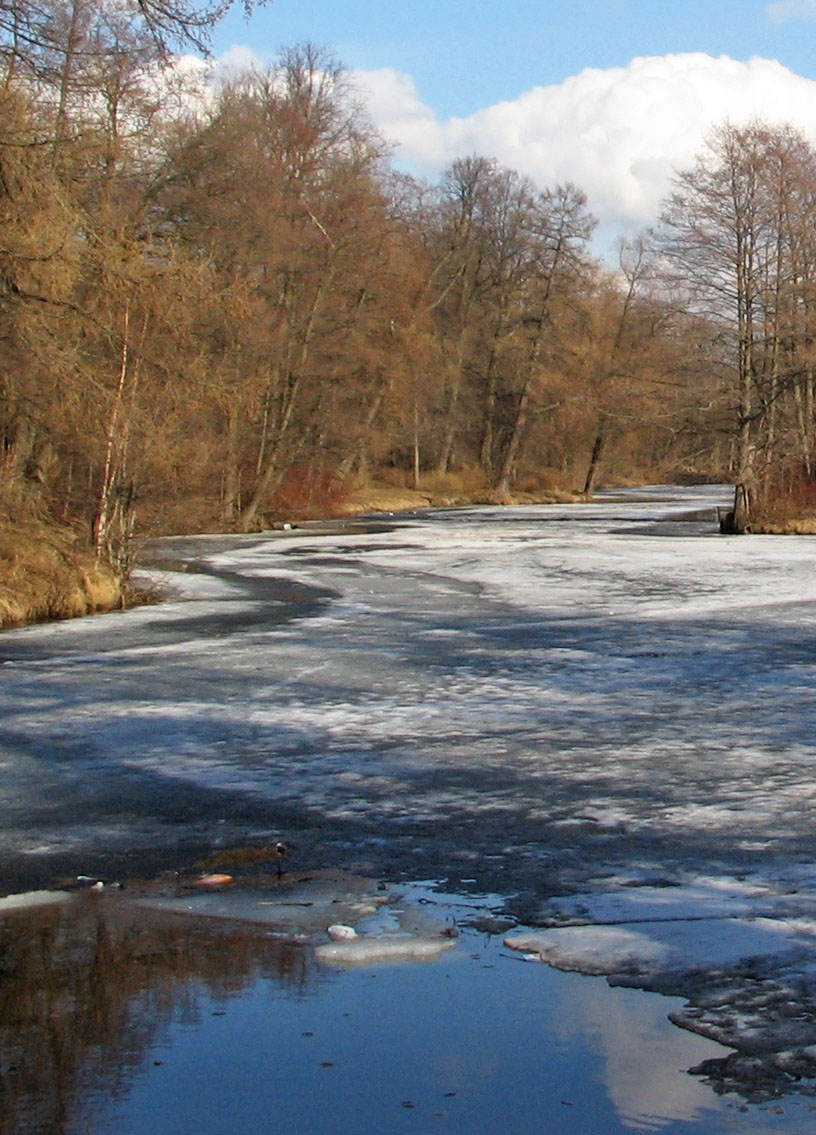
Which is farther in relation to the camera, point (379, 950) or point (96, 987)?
point (379, 950)

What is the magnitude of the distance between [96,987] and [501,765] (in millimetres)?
4273

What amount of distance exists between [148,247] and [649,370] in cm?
2304

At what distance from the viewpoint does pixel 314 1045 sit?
460 centimetres

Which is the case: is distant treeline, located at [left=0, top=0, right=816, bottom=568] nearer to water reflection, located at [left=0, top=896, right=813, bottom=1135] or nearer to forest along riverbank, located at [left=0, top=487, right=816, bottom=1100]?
forest along riverbank, located at [left=0, top=487, right=816, bottom=1100]

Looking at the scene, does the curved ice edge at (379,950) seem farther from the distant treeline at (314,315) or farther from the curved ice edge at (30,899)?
the distant treeline at (314,315)

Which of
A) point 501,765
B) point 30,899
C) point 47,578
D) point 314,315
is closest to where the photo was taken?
point 30,899

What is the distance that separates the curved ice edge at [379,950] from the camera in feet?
17.9

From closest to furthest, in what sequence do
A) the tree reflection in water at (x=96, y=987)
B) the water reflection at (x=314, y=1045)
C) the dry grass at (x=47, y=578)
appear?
the water reflection at (x=314, y=1045), the tree reflection in water at (x=96, y=987), the dry grass at (x=47, y=578)

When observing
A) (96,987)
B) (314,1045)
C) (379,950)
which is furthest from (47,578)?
(314,1045)

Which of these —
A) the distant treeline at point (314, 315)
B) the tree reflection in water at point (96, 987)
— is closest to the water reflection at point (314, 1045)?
the tree reflection in water at point (96, 987)

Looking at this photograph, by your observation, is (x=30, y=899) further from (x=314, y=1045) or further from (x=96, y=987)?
(x=314, y=1045)

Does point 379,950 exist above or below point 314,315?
below

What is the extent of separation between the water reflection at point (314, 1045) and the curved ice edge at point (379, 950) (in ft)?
0.29

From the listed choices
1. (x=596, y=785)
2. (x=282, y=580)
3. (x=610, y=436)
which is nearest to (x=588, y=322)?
(x=610, y=436)
